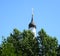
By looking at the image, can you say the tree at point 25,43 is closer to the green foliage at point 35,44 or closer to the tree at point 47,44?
the green foliage at point 35,44

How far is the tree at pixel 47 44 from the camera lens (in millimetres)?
36456

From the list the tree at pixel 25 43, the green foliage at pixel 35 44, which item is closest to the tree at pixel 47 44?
the green foliage at pixel 35 44

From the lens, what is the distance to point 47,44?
37125 millimetres

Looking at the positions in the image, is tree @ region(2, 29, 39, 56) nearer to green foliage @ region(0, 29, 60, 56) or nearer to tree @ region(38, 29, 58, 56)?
green foliage @ region(0, 29, 60, 56)

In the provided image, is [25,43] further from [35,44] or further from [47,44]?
[47,44]

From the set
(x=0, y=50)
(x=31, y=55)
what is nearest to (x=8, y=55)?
(x=0, y=50)

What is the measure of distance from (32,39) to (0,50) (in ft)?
32.2

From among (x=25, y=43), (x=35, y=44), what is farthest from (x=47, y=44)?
(x=25, y=43)

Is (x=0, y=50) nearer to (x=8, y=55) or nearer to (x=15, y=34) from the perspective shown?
(x=8, y=55)

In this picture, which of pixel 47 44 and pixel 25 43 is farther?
pixel 47 44

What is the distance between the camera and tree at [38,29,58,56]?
120 ft

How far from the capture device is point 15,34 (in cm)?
3831

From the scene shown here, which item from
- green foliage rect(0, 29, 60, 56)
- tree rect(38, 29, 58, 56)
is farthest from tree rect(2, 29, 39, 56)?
tree rect(38, 29, 58, 56)

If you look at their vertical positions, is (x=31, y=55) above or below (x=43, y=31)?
below
